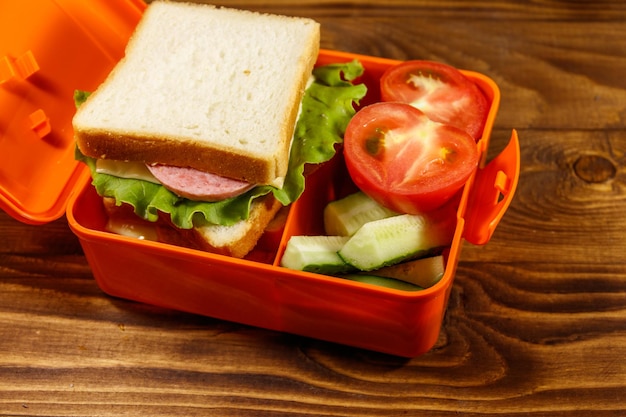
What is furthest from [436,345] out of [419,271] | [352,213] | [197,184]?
[197,184]

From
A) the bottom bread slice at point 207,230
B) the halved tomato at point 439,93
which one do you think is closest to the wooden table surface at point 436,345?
the bottom bread slice at point 207,230

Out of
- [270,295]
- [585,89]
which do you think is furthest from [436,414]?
[585,89]

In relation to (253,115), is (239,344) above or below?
below

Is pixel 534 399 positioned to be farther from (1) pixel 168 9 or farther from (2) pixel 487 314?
(1) pixel 168 9

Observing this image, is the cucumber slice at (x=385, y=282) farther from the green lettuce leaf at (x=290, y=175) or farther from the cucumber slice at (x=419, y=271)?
the green lettuce leaf at (x=290, y=175)

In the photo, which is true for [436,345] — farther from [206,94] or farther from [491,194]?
[206,94]

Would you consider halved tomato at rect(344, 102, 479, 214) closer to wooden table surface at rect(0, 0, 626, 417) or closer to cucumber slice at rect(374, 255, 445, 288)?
cucumber slice at rect(374, 255, 445, 288)

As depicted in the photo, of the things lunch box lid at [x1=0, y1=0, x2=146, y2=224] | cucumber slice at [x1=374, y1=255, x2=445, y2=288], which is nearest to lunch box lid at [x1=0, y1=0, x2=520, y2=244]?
lunch box lid at [x1=0, y1=0, x2=146, y2=224]
